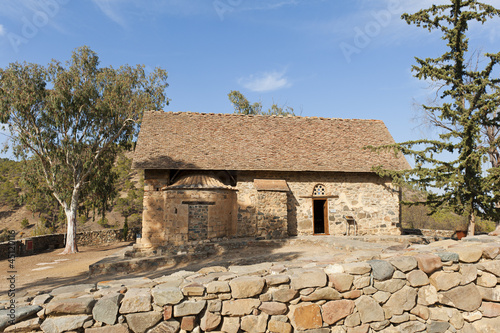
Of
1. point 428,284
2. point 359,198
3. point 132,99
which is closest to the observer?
point 428,284

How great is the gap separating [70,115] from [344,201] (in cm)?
1694

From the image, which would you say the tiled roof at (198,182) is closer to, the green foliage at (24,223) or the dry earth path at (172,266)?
the dry earth path at (172,266)

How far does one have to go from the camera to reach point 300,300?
4.63m

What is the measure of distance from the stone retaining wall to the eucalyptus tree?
57.8 feet

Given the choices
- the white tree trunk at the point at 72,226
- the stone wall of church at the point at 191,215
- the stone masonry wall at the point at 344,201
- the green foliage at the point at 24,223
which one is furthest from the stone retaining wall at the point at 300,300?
the green foliage at the point at 24,223

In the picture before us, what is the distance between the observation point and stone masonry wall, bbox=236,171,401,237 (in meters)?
16.3

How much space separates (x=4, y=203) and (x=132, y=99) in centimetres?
3118

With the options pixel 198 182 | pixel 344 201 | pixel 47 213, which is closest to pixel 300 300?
pixel 198 182

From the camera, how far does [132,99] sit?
21.8m

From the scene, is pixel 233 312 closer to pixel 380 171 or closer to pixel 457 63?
pixel 380 171

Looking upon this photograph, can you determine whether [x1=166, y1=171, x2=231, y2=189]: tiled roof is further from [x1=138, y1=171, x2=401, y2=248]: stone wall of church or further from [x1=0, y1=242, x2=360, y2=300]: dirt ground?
[x1=0, y1=242, x2=360, y2=300]: dirt ground

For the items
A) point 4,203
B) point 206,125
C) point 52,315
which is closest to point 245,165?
point 206,125

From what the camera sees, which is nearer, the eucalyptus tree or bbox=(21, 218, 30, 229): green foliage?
the eucalyptus tree

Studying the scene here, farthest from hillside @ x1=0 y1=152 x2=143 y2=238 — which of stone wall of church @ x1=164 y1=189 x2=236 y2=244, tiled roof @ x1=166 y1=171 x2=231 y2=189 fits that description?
stone wall of church @ x1=164 y1=189 x2=236 y2=244
